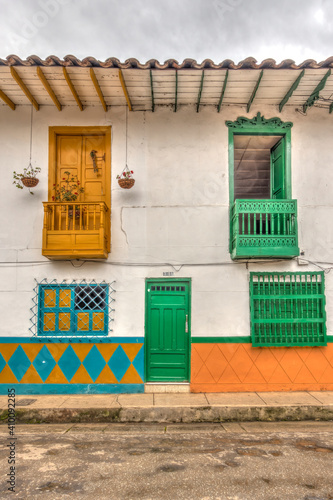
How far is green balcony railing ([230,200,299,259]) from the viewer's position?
7008 millimetres

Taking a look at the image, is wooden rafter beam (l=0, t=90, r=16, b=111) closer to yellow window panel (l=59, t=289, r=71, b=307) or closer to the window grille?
the window grille

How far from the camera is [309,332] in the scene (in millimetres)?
7270

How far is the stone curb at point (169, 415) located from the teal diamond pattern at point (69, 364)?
104cm

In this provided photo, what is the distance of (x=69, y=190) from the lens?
7.53 metres

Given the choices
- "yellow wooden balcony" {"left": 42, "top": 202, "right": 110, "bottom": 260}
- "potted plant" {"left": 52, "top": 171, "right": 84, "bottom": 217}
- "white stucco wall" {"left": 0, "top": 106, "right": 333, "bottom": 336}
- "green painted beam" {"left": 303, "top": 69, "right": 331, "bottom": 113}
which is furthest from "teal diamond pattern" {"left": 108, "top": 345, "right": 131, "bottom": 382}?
"green painted beam" {"left": 303, "top": 69, "right": 331, "bottom": 113}

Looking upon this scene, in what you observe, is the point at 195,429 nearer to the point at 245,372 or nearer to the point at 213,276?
the point at 245,372

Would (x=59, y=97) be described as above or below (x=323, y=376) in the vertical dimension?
above

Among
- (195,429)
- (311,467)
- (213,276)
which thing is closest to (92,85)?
(213,276)

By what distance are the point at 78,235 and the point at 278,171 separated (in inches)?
188

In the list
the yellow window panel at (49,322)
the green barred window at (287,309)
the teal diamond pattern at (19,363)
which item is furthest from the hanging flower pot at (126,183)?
the teal diamond pattern at (19,363)

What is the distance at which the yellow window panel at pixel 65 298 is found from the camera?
734 centimetres

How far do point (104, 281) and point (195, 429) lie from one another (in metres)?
3.39

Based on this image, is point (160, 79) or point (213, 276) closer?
point (160, 79)

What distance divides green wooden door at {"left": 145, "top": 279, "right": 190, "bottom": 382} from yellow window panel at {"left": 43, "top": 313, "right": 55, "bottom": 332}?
2024 mm
